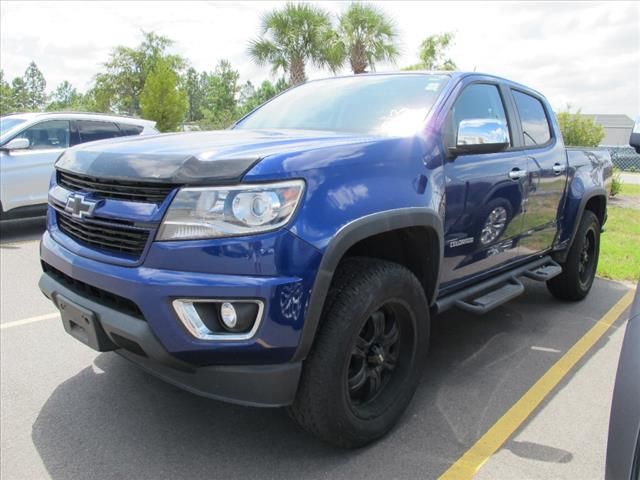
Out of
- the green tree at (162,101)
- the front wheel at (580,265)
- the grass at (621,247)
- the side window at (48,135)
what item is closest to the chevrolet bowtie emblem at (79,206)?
the front wheel at (580,265)

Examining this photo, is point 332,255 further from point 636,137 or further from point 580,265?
point 580,265

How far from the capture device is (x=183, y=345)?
6.93ft

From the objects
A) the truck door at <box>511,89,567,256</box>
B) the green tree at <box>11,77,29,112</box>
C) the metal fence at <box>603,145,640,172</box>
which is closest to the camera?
the truck door at <box>511,89,567,256</box>

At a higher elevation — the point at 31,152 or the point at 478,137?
the point at 478,137

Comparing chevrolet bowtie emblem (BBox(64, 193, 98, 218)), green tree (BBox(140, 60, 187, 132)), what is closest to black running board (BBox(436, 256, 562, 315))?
chevrolet bowtie emblem (BBox(64, 193, 98, 218))

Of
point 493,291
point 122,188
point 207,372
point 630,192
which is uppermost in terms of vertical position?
point 122,188

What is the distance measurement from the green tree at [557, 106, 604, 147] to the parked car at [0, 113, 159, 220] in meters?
13.4

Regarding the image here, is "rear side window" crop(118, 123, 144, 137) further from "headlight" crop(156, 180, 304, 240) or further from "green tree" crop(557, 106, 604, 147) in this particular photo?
"green tree" crop(557, 106, 604, 147)

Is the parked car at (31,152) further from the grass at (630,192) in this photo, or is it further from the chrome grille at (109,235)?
the grass at (630,192)

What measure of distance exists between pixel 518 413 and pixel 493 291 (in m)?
0.94

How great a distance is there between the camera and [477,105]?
3.57 metres

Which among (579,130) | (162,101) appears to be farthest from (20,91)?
(579,130)

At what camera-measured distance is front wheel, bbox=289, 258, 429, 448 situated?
91.8 inches

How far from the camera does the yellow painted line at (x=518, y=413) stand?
100 inches
